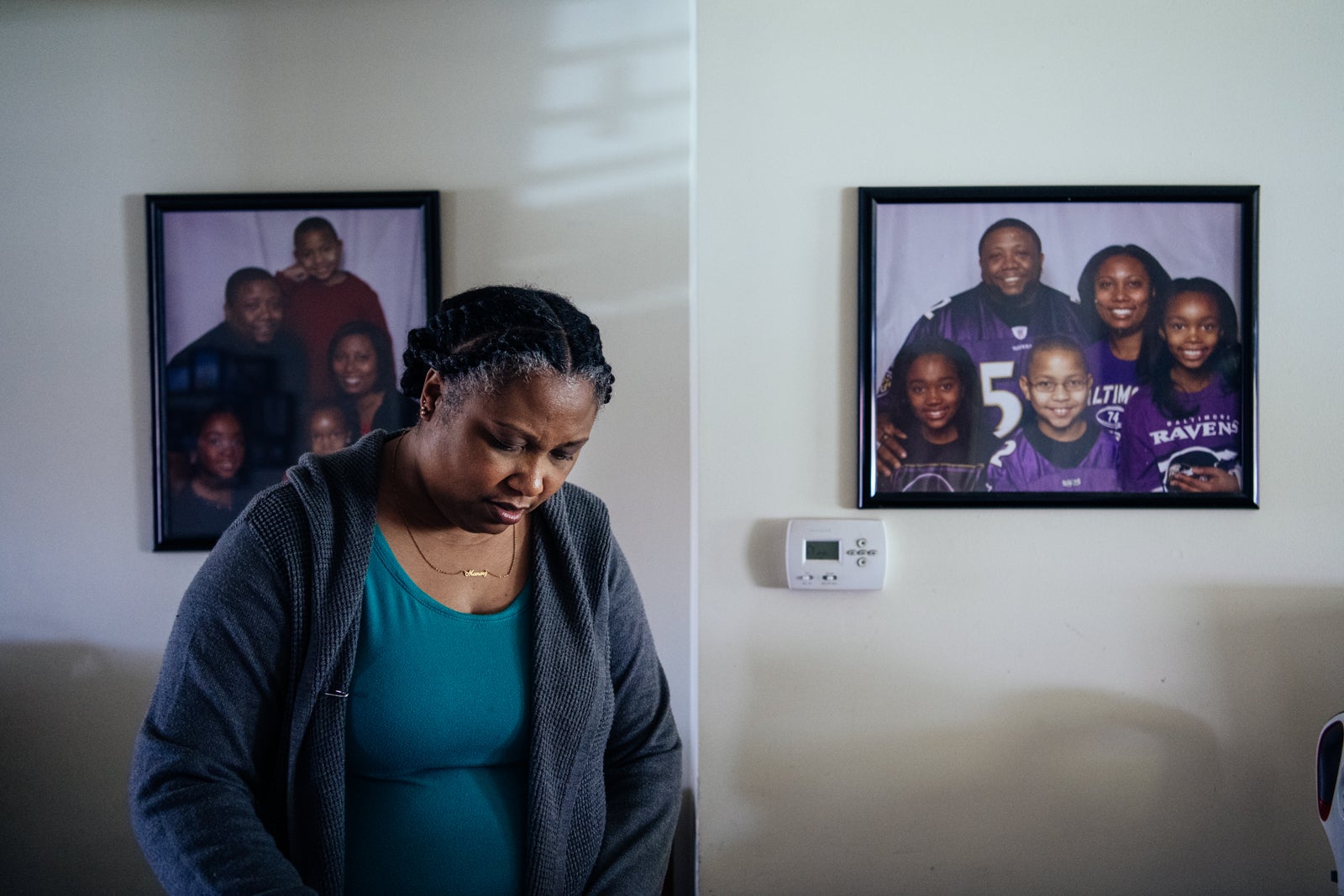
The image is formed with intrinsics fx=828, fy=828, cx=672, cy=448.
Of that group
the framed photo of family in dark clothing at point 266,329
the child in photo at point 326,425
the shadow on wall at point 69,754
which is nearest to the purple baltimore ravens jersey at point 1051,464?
the framed photo of family in dark clothing at point 266,329

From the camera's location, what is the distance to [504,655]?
3.51ft

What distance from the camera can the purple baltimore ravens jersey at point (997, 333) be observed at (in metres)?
1.51

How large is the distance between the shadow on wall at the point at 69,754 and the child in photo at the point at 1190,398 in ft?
7.20

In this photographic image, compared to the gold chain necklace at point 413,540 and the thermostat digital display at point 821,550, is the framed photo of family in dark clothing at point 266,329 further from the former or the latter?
the thermostat digital display at point 821,550

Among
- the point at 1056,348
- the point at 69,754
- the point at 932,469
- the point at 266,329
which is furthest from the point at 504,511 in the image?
the point at 69,754

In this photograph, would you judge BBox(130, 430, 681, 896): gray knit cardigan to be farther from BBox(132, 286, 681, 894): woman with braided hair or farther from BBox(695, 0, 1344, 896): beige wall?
BBox(695, 0, 1344, 896): beige wall

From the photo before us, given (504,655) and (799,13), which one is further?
(799,13)

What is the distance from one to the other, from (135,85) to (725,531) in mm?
1722

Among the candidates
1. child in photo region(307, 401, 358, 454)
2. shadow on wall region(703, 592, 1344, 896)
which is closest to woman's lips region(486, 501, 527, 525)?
shadow on wall region(703, 592, 1344, 896)

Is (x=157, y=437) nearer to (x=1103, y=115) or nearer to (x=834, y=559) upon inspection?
(x=834, y=559)

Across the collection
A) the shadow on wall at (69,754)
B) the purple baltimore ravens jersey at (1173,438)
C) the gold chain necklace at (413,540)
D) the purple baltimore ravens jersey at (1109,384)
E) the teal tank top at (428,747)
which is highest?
the purple baltimore ravens jersey at (1109,384)

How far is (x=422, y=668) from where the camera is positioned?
102cm

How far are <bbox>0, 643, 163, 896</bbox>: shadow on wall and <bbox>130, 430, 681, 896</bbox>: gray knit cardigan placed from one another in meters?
1.27

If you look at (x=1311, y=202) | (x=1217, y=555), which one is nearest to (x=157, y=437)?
(x=1217, y=555)
